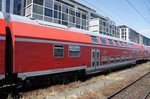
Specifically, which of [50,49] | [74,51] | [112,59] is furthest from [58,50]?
[112,59]

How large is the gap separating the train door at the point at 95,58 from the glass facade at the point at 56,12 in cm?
5371

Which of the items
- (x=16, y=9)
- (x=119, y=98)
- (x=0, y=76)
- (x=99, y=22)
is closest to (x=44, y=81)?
(x=0, y=76)

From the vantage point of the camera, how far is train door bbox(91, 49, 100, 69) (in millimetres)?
15689

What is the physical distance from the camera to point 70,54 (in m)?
12.7

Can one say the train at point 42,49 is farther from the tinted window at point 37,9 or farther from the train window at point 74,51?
the tinted window at point 37,9

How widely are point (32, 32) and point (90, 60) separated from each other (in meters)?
6.70

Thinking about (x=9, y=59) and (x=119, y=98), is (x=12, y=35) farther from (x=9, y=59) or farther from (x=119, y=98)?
(x=119, y=98)

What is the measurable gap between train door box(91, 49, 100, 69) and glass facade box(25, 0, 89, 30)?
2115 inches

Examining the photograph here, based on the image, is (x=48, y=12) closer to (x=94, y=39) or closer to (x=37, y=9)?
(x=37, y=9)

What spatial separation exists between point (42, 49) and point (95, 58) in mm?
6788

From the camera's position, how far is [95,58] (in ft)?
53.0

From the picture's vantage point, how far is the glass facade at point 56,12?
2692 inches

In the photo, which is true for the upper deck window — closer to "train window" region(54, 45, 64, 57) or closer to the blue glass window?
"train window" region(54, 45, 64, 57)

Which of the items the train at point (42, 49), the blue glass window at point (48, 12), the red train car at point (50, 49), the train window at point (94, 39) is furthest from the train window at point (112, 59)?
the blue glass window at point (48, 12)
